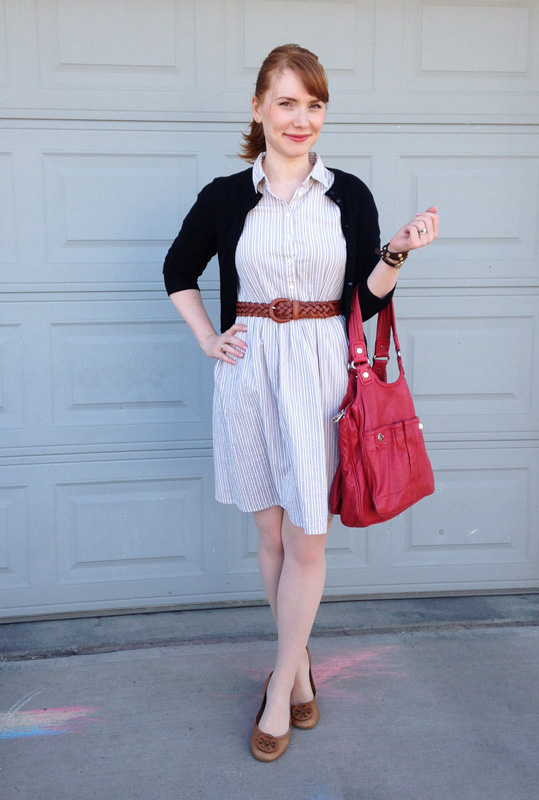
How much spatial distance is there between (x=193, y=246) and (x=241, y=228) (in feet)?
0.78

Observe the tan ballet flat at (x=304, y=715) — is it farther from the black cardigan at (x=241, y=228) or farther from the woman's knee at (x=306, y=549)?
the black cardigan at (x=241, y=228)

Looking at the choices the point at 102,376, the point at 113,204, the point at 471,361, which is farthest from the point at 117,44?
the point at 471,361

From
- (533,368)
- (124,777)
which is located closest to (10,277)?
(124,777)

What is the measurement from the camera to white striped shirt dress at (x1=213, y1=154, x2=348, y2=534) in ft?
6.68

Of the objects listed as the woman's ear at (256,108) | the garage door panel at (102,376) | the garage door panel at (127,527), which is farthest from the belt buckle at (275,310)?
the garage door panel at (127,527)

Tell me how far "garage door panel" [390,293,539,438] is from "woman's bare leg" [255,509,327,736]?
1106 millimetres

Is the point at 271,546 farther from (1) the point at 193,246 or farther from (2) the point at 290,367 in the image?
(1) the point at 193,246

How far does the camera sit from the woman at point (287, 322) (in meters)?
2.02

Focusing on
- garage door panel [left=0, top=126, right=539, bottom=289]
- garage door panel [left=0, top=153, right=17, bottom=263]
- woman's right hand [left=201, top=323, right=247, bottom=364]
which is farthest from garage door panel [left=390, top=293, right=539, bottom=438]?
garage door panel [left=0, top=153, right=17, bottom=263]

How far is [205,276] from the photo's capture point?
9.54ft

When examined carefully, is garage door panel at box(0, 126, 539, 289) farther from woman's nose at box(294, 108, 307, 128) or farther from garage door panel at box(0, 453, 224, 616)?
woman's nose at box(294, 108, 307, 128)

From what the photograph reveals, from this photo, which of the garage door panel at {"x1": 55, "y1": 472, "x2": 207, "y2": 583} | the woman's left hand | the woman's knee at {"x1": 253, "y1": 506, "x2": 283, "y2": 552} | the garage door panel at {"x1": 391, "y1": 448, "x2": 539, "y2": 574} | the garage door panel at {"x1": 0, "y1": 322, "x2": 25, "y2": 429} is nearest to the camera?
the woman's left hand

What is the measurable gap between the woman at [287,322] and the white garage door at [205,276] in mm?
735

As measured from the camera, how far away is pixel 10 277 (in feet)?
9.28
